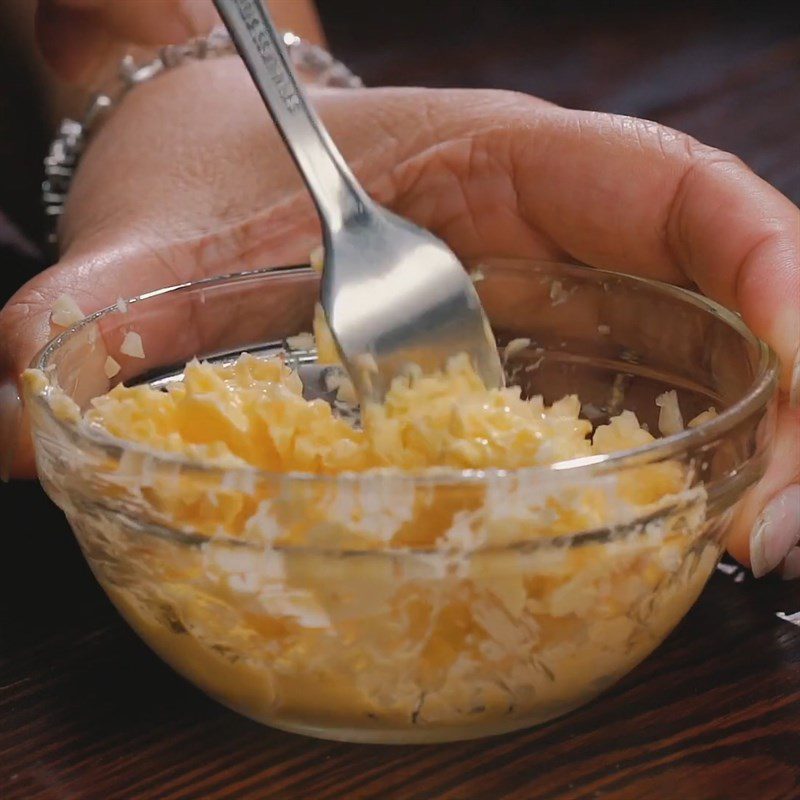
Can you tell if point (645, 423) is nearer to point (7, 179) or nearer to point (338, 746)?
point (338, 746)

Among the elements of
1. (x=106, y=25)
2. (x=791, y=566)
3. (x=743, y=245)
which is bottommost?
(x=791, y=566)

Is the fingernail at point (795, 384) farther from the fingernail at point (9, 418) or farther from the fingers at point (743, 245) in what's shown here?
the fingernail at point (9, 418)

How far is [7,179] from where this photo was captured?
122 cm

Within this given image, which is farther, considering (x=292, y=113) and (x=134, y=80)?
(x=134, y=80)

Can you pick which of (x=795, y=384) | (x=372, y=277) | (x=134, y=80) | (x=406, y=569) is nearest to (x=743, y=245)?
(x=795, y=384)

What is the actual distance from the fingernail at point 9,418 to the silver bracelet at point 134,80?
0.41m

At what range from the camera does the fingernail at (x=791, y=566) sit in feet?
1.84

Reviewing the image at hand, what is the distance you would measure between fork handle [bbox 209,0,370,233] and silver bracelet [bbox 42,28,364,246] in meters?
0.48

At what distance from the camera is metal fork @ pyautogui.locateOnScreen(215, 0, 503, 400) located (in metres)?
0.54

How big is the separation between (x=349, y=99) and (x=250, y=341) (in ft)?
1.08

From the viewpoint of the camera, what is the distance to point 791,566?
562 mm

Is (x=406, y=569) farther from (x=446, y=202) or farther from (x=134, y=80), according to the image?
(x=134, y=80)

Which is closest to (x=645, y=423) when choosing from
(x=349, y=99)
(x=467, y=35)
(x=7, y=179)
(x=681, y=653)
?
(x=681, y=653)

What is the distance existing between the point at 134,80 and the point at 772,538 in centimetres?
72
